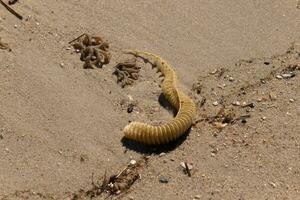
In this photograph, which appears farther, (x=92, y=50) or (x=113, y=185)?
(x=92, y=50)

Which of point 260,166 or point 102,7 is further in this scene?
point 102,7

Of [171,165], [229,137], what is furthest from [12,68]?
[229,137]

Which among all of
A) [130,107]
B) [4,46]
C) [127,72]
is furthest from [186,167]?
[4,46]

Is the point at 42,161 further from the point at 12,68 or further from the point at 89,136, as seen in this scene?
the point at 12,68

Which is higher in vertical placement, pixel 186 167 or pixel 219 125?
pixel 219 125

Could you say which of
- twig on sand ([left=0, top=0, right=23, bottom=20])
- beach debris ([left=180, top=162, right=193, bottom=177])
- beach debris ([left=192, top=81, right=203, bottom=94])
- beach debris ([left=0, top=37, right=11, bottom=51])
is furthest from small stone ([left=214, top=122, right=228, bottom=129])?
twig on sand ([left=0, top=0, right=23, bottom=20])

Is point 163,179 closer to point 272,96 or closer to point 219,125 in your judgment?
point 219,125
